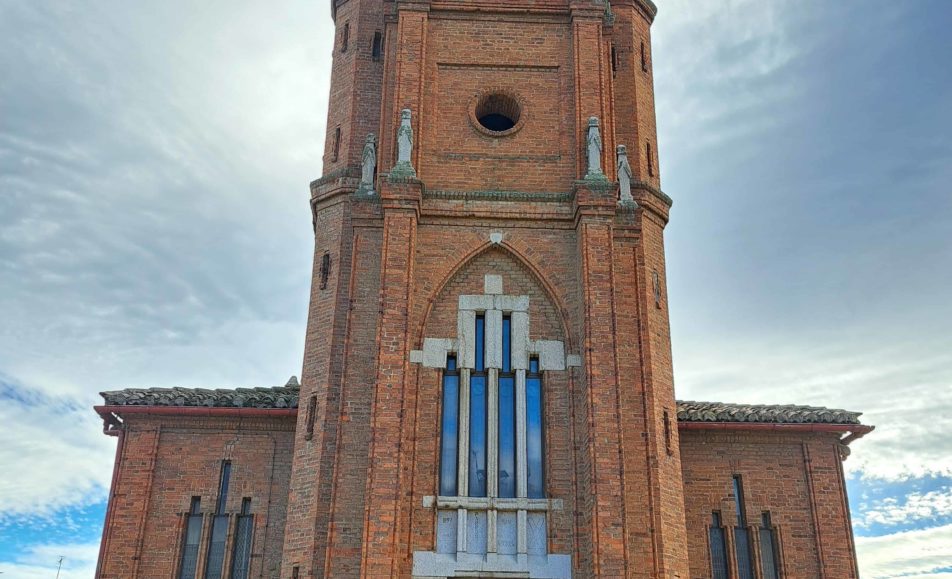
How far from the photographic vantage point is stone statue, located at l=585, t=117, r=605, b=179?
21.0 m

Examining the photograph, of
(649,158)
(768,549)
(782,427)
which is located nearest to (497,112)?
(649,158)

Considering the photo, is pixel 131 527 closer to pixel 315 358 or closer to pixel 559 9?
pixel 315 358

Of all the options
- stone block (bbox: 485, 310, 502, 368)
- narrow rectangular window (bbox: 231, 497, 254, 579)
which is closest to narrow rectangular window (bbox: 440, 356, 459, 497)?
stone block (bbox: 485, 310, 502, 368)

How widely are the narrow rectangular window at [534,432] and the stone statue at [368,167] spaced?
5.59m

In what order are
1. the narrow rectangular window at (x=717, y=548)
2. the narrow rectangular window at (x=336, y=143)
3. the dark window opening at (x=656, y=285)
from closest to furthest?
the narrow rectangular window at (x=717, y=548)
the dark window opening at (x=656, y=285)
the narrow rectangular window at (x=336, y=143)

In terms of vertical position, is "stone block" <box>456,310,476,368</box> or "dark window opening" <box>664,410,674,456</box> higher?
"stone block" <box>456,310,476,368</box>

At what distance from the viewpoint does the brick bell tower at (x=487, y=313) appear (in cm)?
1833

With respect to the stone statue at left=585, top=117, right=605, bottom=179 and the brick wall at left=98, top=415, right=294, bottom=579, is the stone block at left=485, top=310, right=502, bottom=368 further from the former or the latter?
the brick wall at left=98, top=415, right=294, bottom=579

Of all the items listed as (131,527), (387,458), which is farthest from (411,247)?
(131,527)

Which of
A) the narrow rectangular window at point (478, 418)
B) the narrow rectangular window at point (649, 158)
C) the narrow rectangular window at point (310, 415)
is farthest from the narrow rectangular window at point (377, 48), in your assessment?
the narrow rectangular window at point (310, 415)

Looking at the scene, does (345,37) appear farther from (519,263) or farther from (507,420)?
(507,420)

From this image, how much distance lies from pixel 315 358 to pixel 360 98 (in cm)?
712

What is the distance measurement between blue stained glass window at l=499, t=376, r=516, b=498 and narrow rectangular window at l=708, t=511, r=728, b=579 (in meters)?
6.03

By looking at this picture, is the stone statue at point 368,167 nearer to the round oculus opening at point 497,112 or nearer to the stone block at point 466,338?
the round oculus opening at point 497,112
